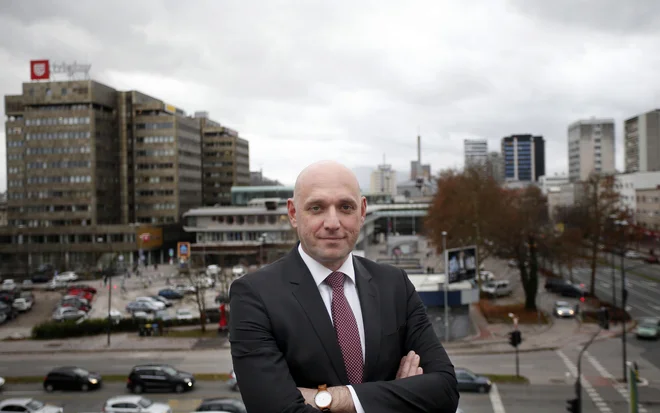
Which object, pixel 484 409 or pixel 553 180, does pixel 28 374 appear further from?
pixel 553 180

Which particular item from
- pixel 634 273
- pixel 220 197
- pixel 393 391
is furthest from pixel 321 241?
pixel 220 197

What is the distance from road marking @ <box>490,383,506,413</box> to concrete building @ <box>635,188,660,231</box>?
5970 centimetres

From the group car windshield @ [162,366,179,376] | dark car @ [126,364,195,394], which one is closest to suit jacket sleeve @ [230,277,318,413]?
dark car @ [126,364,195,394]

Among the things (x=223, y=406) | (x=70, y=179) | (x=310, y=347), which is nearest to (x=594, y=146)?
(x=70, y=179)

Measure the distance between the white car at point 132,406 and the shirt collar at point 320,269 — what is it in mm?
16955

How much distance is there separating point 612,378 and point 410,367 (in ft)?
81.8

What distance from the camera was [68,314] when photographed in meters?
40.0

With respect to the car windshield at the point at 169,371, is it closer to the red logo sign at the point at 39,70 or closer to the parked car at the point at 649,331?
the parked car at the point at 649,331

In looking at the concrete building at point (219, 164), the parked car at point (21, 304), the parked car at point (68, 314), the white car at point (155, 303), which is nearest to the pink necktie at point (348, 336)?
the parked car at point (68, 314)

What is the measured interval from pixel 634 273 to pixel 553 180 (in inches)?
4632

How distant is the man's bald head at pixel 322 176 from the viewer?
121 inches

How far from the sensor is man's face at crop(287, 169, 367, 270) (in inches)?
119

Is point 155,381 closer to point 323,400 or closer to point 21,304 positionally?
point 323,400

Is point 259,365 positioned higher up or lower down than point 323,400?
higher up
